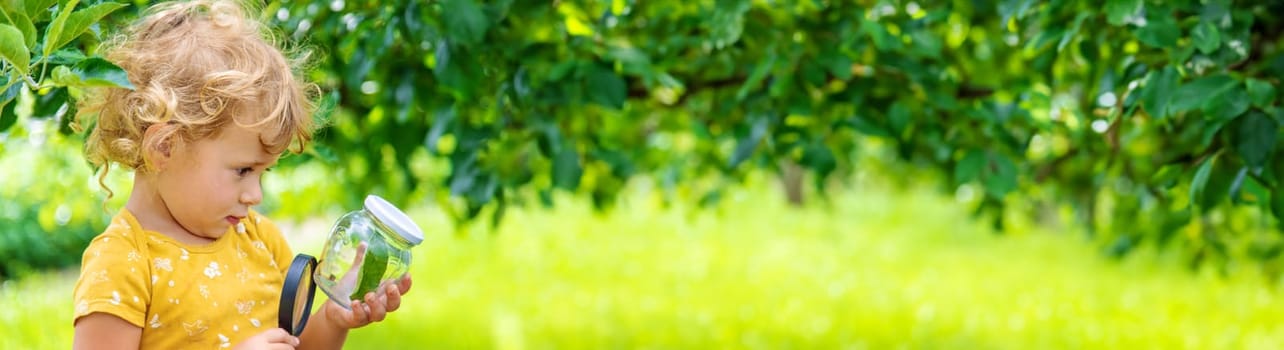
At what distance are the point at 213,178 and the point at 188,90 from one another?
12cm

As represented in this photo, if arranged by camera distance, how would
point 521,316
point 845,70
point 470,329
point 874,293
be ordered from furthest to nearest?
1. point 874,293
2. point 521,316
3. point 470,329
4. point 845,70

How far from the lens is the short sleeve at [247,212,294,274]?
1.89 metres

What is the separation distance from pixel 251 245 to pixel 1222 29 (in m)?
1.99

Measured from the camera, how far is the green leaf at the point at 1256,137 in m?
2.44

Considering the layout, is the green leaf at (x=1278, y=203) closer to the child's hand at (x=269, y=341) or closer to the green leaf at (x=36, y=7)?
the child's hand at (x=269, y=341)

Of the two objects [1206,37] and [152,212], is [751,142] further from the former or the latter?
[152,212]

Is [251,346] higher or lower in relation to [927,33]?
higher

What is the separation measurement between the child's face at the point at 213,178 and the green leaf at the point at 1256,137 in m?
1.84

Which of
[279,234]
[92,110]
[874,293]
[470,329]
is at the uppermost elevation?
[92,110]

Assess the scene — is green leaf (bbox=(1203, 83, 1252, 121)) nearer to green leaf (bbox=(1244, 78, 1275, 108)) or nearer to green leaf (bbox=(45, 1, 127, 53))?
green leaf (bbox=(1244, 78, 1275, 108))

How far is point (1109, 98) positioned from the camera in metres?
3.07

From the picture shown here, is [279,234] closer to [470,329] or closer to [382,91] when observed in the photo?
[382,91]

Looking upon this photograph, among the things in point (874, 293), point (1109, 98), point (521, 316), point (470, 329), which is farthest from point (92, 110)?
point (874, 293)

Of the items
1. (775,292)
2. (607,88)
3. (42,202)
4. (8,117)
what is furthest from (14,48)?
(775,292)
